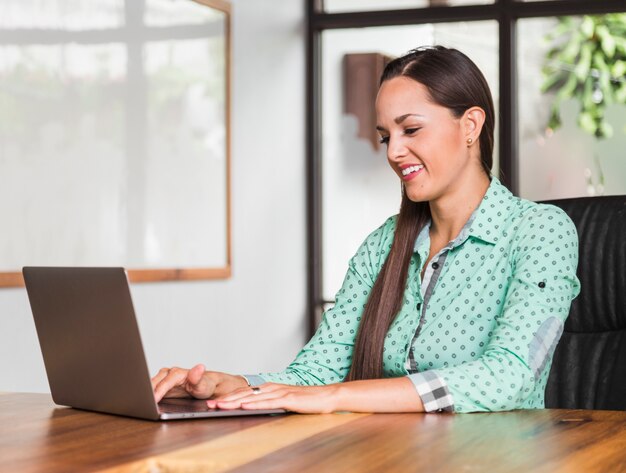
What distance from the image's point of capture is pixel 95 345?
1.50 m

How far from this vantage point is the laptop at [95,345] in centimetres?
142

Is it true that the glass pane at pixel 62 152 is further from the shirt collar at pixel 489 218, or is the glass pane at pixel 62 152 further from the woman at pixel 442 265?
the shirt collar at pixel 489 218

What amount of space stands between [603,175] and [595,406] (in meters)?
2.94

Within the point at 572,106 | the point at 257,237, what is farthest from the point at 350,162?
the point at 572,106

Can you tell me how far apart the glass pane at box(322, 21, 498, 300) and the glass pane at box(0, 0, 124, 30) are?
5.55ft

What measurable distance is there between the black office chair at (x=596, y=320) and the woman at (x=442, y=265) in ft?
0.75

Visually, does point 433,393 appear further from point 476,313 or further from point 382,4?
point 382,4

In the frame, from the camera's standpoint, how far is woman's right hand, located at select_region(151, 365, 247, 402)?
167 centimetres

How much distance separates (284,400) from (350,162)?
12.8 ft

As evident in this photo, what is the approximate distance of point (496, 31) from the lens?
16.7 feet

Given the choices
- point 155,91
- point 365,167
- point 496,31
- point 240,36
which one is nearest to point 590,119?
point 496,31

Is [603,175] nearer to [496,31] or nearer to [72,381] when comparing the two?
[496,31]

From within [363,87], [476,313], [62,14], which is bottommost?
[476,313]

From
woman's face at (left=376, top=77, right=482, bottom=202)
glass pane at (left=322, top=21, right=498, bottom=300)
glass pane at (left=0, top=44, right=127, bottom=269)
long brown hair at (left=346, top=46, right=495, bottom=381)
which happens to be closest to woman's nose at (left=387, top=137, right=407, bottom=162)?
woman's face at (left=376, top=77, right=482, bottom=202)
